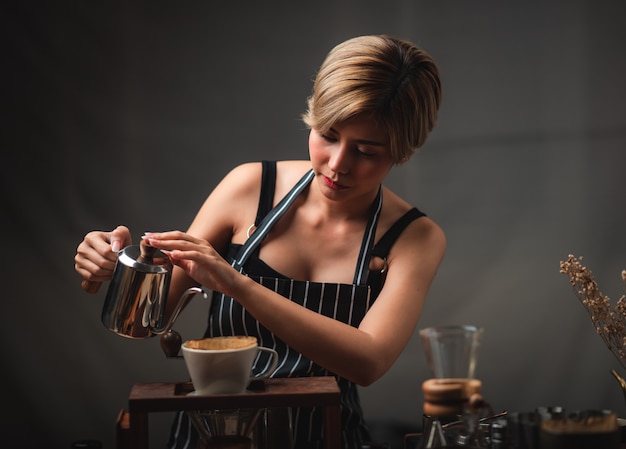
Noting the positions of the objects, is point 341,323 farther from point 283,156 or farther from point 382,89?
point 283,156

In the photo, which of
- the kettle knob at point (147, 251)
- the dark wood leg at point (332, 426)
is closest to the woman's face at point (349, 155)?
the kettle knob at point (147, 251)

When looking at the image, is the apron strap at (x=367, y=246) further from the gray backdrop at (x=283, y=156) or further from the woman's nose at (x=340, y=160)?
the gray backdrop at (x=283, y=156)

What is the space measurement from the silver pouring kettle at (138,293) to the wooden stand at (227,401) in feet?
0.55

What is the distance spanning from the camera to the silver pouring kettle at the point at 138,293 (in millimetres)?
1441

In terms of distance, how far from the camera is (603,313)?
1674 mm

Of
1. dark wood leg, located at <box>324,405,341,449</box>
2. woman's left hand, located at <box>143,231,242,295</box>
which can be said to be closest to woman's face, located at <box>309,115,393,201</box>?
woman's left hand, located at <box>143,231,242,295</box>

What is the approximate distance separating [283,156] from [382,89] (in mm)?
1058

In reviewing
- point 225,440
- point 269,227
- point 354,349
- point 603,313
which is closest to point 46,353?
point 269,227

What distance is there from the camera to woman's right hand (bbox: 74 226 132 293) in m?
1.56

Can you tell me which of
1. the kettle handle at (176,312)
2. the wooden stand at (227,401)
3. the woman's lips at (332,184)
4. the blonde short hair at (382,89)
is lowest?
the wooden stand at (227,401)

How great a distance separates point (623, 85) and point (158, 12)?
1.53 m

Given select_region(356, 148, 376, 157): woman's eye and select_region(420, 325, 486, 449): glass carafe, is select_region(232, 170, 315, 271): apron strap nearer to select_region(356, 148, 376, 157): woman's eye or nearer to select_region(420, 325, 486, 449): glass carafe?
select_region(356, 148, 376, 157): woman's eye

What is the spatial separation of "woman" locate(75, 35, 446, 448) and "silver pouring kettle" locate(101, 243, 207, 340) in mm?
41

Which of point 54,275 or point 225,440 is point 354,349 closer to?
point 225,440
